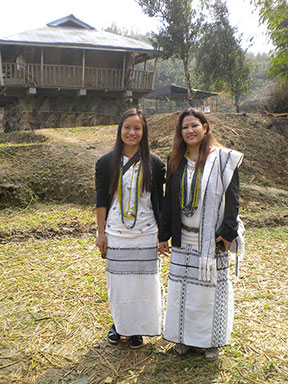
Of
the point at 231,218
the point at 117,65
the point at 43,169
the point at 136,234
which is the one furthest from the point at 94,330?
the point at 117,65

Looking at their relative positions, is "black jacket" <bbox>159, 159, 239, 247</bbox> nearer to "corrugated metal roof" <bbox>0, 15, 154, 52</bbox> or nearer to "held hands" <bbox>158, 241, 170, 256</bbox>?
"held hands" <bbox>158, 241, 170, 256</bbox>

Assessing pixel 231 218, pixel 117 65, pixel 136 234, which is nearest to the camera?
pixel 231 218

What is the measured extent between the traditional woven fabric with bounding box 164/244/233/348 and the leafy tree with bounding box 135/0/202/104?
1274cm

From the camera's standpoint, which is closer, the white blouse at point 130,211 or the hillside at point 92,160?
the white blouse at point 130,211

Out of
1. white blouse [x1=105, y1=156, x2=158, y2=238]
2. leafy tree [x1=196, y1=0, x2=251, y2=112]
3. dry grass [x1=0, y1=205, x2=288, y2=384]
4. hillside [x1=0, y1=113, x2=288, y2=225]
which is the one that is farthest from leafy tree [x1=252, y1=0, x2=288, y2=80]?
leafy tree [x1=196, y1=0, x2=251, y2=112]

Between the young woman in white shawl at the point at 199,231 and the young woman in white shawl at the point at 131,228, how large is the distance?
0.13 m

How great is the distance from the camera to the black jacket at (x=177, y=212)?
7.45 ft

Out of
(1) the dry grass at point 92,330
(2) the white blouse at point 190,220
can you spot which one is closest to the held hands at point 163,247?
(2) the white blouse at point 190,220

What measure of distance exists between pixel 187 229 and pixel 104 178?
694 millimetres

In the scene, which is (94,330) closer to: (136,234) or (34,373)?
(34,373)

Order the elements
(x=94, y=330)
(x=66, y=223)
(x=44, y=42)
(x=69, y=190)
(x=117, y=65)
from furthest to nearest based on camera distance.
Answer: (x=117, y=65) < (x=44, y=42) < (x=69, y=190) < (x=66, y=223) < (x=94, y=330)

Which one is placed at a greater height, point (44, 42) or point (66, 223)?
point (44, 42)

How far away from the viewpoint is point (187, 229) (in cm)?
237

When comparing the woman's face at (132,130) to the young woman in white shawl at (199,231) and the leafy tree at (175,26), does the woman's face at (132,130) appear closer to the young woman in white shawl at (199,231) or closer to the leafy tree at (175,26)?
the young woman in white shawl at (199,231)
